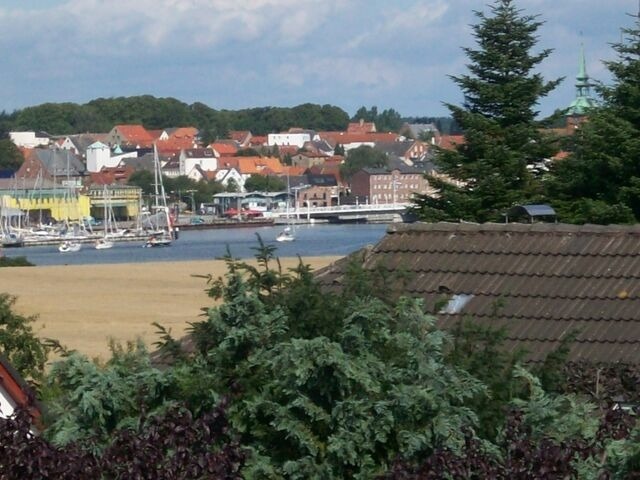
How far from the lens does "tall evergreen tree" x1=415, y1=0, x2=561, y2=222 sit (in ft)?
89.4

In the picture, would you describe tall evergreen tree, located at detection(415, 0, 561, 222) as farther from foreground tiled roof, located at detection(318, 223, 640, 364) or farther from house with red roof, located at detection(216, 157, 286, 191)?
house with red roof, located at detection(216, 157, 286, 191)

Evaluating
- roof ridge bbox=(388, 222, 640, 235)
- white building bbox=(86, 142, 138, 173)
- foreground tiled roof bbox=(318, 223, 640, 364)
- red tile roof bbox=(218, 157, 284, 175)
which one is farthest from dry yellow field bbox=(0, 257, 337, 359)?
white building bbox=(86, 142, 138, 173)

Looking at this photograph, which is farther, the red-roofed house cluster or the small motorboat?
the red-roofed house cluster

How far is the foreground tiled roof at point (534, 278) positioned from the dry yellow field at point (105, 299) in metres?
10.5

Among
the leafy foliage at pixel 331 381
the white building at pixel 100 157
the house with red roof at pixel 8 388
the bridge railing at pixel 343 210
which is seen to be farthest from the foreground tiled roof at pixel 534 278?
Answer: the white building at pixel 100 157

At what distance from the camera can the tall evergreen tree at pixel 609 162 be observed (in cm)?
2225

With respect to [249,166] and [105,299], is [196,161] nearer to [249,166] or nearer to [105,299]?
[249,166]

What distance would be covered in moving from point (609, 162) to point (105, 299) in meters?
22.9

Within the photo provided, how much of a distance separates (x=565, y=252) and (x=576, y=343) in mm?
1130

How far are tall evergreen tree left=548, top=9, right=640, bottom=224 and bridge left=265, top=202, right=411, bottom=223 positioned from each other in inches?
4013

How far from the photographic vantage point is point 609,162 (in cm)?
2333

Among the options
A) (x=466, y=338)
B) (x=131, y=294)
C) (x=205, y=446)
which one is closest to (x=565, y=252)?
(x=466, y=338)

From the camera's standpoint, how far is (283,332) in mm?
6961

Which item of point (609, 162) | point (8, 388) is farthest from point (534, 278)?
point (609, 162)
